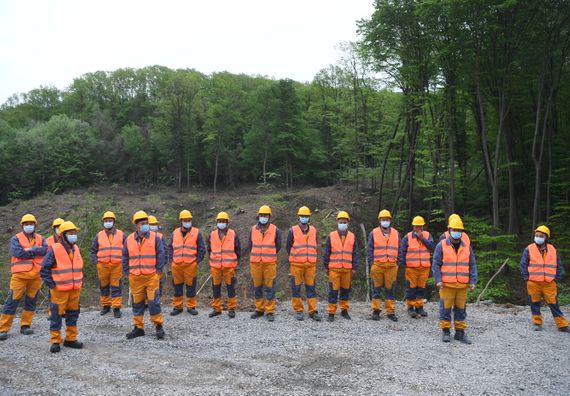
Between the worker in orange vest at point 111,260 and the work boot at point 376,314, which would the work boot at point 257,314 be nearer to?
the work boot at point 376,314

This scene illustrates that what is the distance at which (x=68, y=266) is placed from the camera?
7551mm

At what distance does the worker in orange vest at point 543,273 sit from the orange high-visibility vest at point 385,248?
2.61 m

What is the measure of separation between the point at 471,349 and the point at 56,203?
102 ft

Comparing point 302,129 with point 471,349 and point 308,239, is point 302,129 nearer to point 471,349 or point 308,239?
point 308,239

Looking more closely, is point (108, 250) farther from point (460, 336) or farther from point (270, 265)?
point (460, 336)

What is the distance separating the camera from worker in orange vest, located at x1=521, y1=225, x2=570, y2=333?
29.5 ft

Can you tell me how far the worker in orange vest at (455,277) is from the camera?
8219 mm

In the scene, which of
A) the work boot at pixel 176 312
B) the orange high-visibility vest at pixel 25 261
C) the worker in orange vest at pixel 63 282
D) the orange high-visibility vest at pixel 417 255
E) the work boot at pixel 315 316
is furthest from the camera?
the work boot at pixel 176 312

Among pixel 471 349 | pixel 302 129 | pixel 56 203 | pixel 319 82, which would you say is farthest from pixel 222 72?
pixel 471 349

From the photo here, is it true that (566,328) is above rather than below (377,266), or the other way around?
below

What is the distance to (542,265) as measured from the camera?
901cm

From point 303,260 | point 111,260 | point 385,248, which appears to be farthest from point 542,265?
point 111,260

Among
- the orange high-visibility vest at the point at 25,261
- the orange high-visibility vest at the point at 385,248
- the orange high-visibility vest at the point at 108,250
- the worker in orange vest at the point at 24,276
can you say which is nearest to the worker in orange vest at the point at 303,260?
the orange high-visibility vest at the point at 385,248

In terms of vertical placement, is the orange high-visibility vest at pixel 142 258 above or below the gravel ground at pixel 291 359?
above
